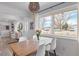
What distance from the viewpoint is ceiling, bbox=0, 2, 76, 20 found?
1417 millimetres

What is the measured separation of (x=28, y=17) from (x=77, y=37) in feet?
2.64

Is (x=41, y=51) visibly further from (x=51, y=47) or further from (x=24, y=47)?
(x=24, y=47)

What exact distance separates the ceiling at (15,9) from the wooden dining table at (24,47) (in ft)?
1.35

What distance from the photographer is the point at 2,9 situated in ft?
4.65

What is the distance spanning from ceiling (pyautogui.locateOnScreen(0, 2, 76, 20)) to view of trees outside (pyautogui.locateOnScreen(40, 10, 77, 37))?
212mm

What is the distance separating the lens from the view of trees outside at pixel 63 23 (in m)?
1.43

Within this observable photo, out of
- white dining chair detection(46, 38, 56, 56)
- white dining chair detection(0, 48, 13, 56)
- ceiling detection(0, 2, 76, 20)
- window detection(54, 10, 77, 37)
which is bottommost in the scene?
white dining chair detection(0, 48, 13, 56)

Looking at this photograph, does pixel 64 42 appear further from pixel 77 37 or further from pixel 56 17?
pixel 56 17

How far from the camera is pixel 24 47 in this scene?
4.84 feet

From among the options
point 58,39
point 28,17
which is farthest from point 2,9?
point 58,39

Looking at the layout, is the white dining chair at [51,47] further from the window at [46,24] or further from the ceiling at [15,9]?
the ceiling at [15,9]

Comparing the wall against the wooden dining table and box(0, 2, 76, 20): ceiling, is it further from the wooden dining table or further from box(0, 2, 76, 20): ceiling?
box(0, 2, 76, 20): ceiling

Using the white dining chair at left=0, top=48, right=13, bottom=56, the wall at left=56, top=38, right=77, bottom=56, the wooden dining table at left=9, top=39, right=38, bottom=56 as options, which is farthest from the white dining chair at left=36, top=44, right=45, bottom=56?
the white dining chair at left=0, top=48, right=13, bottom=56

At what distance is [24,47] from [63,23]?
713 mm
